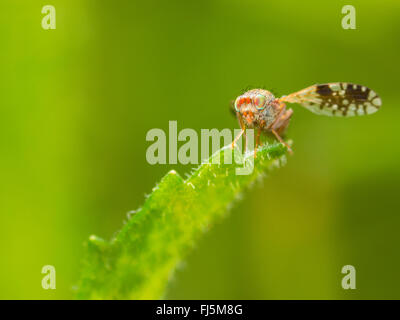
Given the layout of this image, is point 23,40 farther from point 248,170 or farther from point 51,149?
point 248,170

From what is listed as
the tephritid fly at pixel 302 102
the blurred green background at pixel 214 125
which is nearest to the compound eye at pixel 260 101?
the tephritid fly at pixel 302 102

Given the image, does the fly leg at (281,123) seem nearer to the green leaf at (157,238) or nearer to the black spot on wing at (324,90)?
the black spot on wing at (324,90)

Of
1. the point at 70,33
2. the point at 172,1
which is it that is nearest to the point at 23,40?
the point at 70,33

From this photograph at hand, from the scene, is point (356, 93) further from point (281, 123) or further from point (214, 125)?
point (214, 125)

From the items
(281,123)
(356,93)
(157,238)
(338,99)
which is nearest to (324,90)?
(338,99)

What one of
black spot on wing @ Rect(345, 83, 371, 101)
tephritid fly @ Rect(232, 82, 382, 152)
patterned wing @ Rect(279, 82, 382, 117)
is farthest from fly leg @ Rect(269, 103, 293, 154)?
black spot on wing @ Rect(345, 83, 371, 101)
